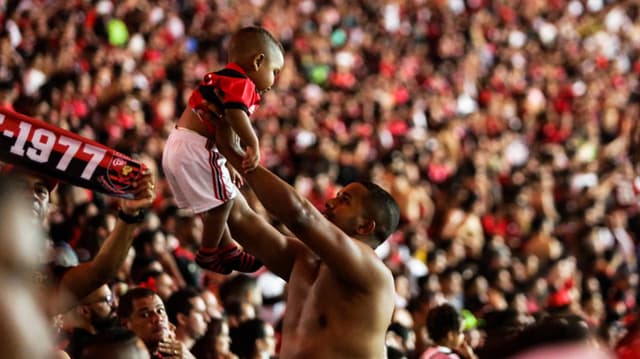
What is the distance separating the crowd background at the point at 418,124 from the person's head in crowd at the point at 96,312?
10.8 inches

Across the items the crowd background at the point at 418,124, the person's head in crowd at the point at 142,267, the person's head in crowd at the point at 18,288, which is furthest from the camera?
the crowd background at the point at 418,124

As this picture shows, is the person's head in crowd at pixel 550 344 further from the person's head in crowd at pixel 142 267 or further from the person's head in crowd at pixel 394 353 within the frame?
the person's head in crowd at pixel 142 267

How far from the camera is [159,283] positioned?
6.58 metres

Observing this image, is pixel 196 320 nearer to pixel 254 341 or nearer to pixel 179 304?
pixel 179 304

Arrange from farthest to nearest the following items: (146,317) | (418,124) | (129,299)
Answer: (418,124), (129,299), (146,317)

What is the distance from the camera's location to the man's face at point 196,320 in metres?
5.98

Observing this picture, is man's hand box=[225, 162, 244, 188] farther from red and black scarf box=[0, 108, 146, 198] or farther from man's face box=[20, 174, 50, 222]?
man's face box=[20, 174, 50, 222]

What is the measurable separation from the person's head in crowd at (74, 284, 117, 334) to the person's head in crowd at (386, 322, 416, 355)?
241 centimetres

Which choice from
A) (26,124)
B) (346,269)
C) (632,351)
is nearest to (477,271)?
(346,269)

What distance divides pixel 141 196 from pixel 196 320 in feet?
6.57

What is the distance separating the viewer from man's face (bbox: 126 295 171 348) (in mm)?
5113

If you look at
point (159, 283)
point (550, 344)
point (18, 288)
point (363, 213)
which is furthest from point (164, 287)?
point (550, 344)

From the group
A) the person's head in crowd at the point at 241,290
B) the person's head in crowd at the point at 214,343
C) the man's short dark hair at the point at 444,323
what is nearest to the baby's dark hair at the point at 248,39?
the person's head in crowd at the point at 214,343

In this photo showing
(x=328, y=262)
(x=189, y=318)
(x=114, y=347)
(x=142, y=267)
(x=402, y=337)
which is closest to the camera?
(x=114, y=347)
